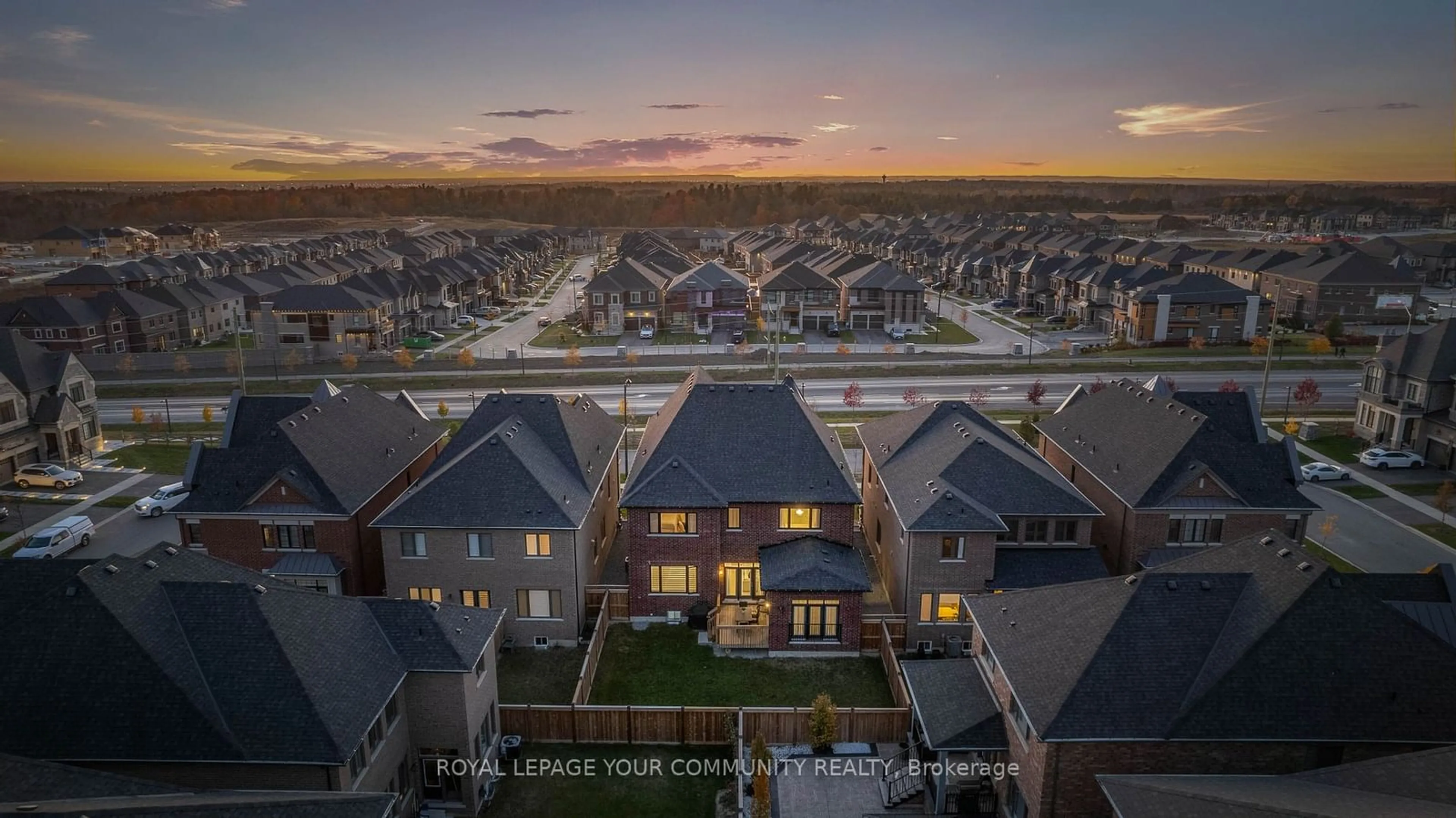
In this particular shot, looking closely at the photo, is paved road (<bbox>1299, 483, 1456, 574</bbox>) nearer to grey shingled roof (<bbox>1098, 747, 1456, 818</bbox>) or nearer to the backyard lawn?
grey shingled roof (<bbox>1098, 747, 1456, 818</bbox>)

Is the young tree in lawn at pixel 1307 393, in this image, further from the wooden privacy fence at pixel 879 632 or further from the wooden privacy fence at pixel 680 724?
the wooden privacy fence at pixel 680 724

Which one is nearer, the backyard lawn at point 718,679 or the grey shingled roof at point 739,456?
the backyard lawn at point 718,679

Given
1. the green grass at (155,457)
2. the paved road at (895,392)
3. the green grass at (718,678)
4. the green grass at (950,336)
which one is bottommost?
the green grass at (718,678)

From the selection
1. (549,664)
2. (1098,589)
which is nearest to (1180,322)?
(1098,589)

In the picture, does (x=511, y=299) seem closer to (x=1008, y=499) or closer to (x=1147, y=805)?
(x=1008, y=499)

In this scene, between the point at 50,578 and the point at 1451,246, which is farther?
the point at 1451,246

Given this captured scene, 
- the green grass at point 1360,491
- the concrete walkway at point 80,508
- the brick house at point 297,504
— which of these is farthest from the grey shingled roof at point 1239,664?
the concrete walkway at point 80,508
